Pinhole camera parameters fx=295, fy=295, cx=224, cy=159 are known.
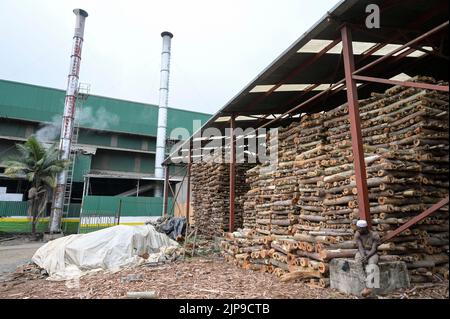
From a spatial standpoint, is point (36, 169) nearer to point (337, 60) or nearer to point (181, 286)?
point (181, 286)

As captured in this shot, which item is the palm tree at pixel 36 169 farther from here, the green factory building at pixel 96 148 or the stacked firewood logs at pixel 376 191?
the stacked firewood logs at pixel 376 191

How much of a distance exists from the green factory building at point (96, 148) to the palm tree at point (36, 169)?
1902mm

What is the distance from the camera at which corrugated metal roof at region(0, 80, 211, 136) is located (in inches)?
1254

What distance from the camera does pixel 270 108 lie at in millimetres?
11930

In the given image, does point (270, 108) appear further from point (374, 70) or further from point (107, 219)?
point (107, 219)

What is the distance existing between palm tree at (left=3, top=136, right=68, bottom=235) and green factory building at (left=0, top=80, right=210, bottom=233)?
1.90 meters

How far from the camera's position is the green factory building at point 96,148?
24.9 m

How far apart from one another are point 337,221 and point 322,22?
4.43 metres

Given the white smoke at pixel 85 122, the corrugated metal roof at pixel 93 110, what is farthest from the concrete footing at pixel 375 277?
the corrugated metal roof at pixel 93 110

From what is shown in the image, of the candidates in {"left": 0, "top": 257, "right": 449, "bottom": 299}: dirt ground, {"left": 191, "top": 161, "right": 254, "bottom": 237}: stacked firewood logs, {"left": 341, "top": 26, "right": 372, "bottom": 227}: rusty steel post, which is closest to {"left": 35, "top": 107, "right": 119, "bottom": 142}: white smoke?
{"left": 191, "top": 161, "right": 254, "bottom": 237}: stacked firewood logs

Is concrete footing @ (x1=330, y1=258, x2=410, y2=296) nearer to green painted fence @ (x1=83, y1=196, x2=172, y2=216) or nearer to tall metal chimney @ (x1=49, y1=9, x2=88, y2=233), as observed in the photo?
green painted fence @ (x1=83, y1=196, x2=172, y2=216)

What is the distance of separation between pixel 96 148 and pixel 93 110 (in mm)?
5196

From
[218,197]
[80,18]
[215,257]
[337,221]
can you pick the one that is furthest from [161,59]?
[337,221]
